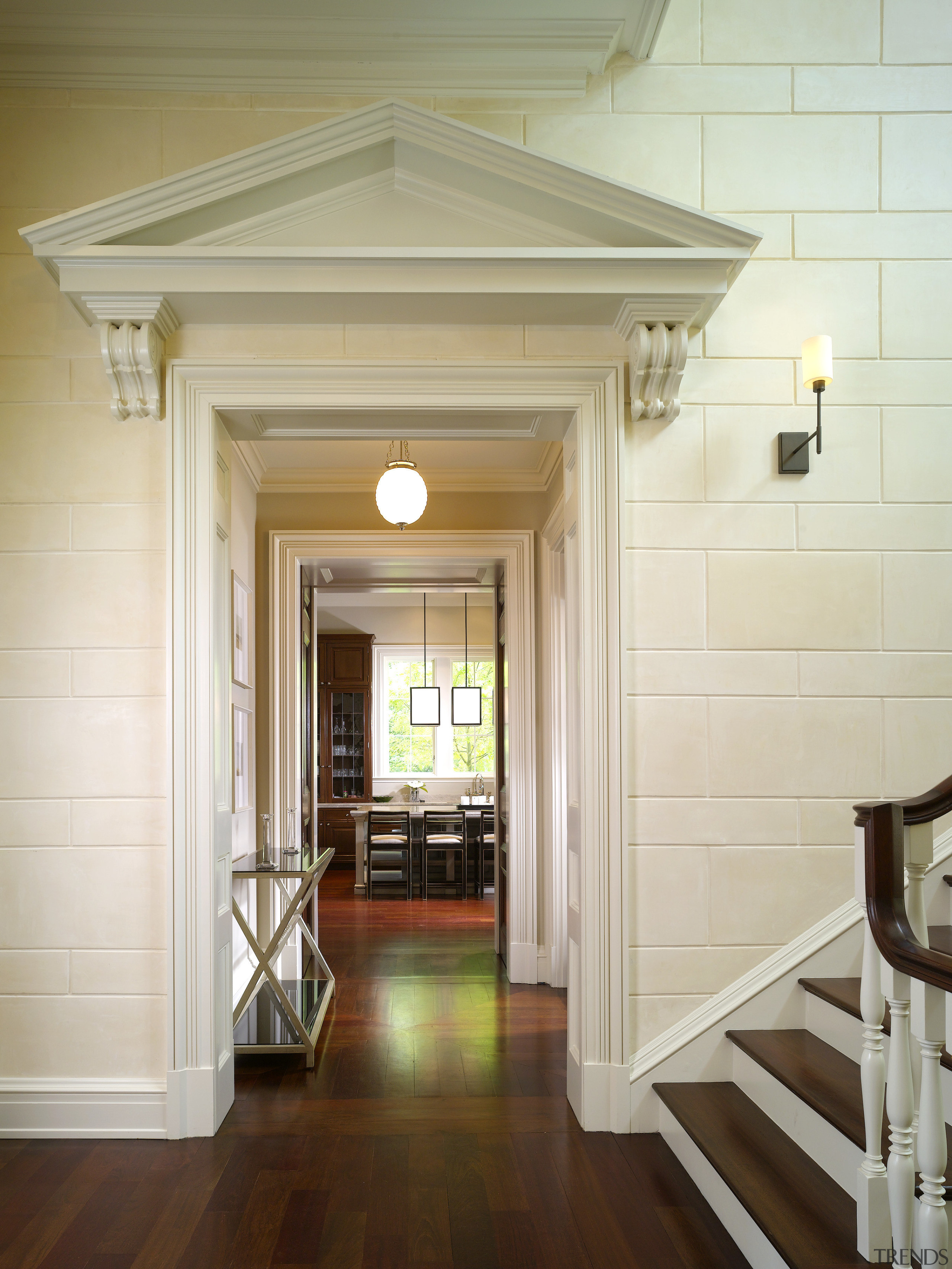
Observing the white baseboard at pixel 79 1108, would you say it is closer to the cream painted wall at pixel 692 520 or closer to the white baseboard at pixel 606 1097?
the cream painted wall at pixel 692 520

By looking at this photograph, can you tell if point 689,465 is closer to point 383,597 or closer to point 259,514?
point 259,514

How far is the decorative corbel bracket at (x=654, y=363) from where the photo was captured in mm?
3211

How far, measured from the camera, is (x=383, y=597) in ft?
38.1

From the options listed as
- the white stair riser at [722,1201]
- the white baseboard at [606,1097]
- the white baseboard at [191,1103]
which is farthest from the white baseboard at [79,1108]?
the white stair riser at [722,1201]

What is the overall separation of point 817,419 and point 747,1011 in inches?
80.4

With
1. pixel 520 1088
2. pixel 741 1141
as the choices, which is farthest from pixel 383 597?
pixel 741 1141

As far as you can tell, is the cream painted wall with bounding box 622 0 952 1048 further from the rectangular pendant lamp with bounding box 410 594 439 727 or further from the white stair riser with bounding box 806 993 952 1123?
the rectangular pendant lamp with bounding box 410 594 439 727

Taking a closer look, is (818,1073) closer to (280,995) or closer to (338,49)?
(280,995)

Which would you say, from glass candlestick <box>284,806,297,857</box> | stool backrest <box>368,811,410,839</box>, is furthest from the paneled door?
stool backrest <box>368,811,410,839</box>

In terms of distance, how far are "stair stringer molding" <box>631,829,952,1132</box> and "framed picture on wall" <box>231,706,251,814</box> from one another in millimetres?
2267

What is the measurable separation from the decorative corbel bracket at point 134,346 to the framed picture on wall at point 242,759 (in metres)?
1.70

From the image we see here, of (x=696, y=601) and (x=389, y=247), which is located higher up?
(x=389, y=247)

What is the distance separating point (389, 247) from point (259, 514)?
2961 millimetres

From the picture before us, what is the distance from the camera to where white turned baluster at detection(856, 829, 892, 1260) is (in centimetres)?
196
